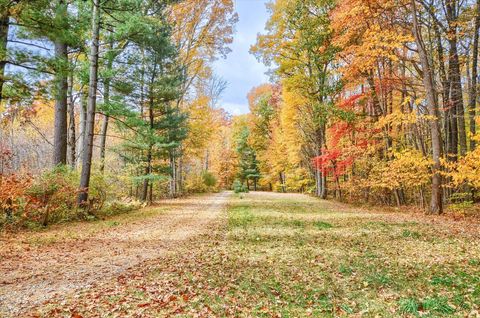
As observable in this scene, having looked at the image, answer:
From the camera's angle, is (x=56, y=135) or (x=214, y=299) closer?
(x=214, y=299)

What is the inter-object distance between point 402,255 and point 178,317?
5105 mm

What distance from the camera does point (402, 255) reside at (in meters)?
6.77

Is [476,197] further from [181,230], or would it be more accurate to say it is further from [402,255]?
[181,230]

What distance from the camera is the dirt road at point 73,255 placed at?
4812mm

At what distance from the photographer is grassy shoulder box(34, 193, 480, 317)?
434 cm

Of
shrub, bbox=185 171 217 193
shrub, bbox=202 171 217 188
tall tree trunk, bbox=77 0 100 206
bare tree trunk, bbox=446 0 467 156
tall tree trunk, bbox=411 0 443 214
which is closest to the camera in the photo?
tall tree trunk, bbox=77 0 100 206

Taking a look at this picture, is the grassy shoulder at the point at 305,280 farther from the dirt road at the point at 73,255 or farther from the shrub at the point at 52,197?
the shrub at the point at 52,197

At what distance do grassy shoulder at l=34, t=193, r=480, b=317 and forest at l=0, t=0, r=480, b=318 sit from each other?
0.04 metres

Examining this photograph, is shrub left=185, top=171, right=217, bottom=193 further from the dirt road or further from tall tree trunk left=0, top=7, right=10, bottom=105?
tall tree trunk left=0, top=7, right=10, bottom=105

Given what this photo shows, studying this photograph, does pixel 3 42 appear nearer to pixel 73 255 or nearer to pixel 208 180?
pixel 73 255

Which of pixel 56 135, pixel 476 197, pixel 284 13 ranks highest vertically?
pixel 284 13

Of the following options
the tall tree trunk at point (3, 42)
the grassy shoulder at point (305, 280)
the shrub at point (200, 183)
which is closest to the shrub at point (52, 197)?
the tall tree trunk at point (3, 42)

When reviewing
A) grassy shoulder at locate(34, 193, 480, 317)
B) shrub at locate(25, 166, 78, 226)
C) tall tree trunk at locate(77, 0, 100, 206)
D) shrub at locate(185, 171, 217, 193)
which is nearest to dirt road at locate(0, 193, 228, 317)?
grassy shoulder at locate(34, 193, 480, 317)

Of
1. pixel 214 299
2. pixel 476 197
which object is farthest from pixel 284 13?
pixel 214 299
